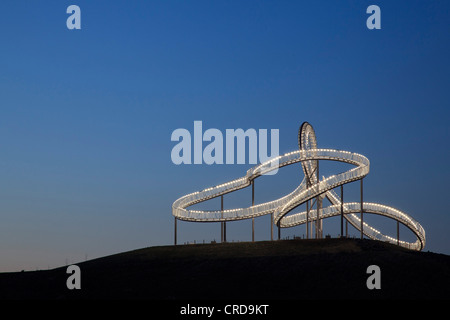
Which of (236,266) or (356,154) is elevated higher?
(356,154)

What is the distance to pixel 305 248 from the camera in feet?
221

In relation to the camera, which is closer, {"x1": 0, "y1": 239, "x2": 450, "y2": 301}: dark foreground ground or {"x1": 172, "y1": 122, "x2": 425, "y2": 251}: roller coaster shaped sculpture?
{"x1": 0, "y1": 239, "x2": 450, "y2": 301}: dark foreground ground

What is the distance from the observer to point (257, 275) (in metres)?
60.1

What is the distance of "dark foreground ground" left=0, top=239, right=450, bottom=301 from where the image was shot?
181ft

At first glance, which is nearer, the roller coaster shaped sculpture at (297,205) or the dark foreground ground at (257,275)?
the dark foreground ground at (257,275)

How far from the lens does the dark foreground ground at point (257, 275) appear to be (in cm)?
5522

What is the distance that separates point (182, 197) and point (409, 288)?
36795 millimetres

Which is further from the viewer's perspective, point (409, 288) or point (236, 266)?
point (236, 266)
